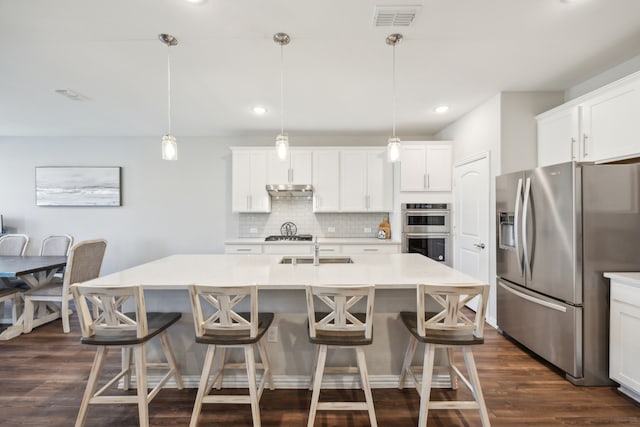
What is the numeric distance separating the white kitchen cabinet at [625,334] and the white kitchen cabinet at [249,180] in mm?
3984

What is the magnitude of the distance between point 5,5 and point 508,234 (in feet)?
13.9

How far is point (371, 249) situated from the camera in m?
4.47

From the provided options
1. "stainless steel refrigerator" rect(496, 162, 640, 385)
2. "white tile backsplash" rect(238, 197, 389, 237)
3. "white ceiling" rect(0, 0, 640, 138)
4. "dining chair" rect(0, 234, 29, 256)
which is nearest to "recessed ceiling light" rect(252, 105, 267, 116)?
"white ceiling" rect(0, 0, 640, 138)

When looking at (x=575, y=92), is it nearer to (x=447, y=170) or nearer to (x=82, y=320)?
(x=447, y=170)

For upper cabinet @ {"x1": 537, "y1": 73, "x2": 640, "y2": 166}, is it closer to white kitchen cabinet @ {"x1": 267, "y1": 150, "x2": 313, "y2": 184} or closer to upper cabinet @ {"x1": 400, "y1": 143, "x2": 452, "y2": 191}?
upper cabinet @ {"x1": 400, "y1": 143, "x2": 452, "y2": 191}

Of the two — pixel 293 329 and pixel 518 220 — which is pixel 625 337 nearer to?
pixel 518 220

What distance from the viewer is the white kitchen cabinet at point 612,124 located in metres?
2.39

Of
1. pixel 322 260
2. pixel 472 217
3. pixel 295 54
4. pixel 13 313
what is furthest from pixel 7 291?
pixel 472 217

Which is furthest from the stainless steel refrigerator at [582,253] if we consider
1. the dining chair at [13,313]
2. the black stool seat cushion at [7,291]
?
the black stool seat cushion at [7,291]

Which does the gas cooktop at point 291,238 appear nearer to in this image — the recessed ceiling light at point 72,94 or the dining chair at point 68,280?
the dining chair at point 68,280

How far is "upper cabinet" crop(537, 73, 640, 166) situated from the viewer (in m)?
2.41

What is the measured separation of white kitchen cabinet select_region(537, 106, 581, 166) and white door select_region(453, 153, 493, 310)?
54 centimetres

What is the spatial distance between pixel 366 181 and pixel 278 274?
9.52 ft

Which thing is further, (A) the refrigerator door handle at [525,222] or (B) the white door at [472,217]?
(B) the white door at [472,217]
